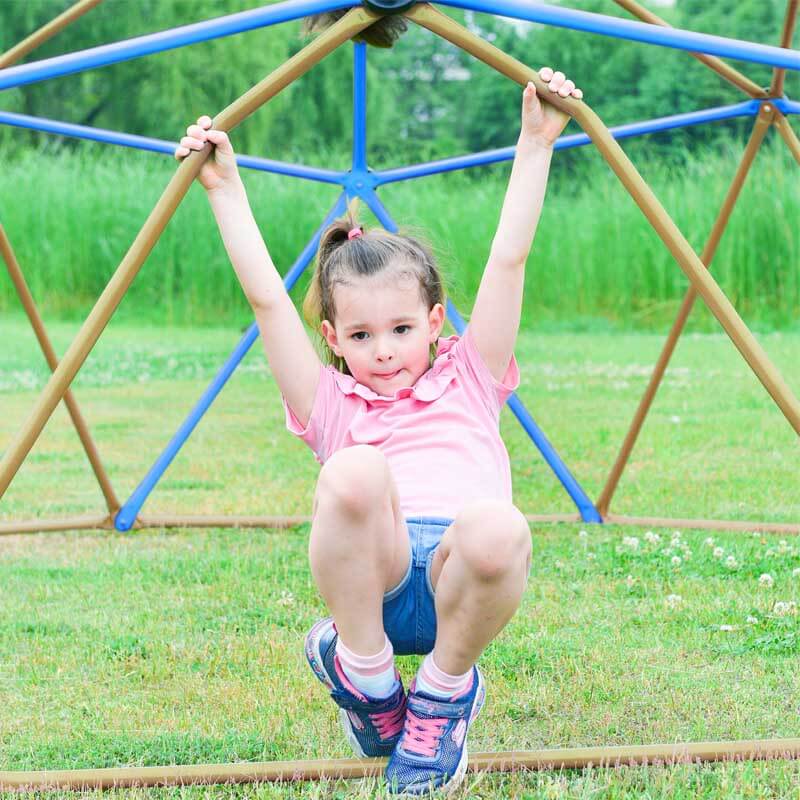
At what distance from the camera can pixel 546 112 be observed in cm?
240

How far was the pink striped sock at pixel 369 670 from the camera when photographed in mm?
2193

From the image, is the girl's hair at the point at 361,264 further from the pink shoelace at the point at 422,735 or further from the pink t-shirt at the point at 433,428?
the pink shoelace at the point at 422,735

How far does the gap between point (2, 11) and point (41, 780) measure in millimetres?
20815

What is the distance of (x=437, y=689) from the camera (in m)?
2.17

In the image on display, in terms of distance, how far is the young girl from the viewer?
6.87 ft

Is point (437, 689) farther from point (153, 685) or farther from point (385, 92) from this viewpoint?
point (385, 92)

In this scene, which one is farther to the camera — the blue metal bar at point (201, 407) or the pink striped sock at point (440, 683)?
the blue metal bar at point (201, 407)

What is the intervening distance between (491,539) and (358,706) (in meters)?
0.43

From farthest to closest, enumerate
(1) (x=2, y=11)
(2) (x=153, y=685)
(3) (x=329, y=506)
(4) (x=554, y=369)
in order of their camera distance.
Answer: (1) (x=2, y=11) → (4) (x=554, y=369) → (2) (x=153, y=685) → (3) (x=329, y=506)

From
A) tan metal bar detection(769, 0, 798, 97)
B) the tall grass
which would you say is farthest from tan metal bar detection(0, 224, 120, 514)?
the tall grass

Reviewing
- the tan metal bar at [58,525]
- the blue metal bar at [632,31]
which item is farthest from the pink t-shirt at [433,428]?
the tan metal bar at [58,525]

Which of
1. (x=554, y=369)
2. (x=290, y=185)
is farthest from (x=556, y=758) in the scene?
(x=290, y=185)

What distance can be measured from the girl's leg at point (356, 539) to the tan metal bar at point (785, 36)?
2.06m

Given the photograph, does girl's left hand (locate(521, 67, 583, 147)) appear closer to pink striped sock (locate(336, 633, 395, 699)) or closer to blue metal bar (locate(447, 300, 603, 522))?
pink striped sock (locate(336, 633, 395, 699))
